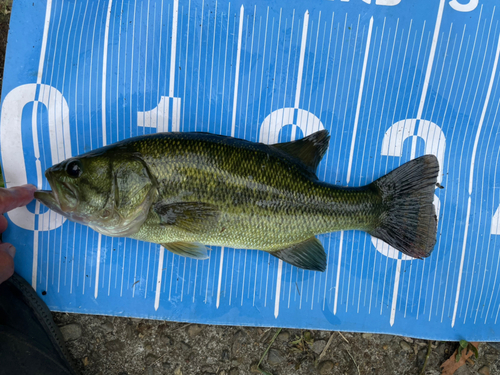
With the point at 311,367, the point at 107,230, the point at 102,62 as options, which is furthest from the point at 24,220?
the point at 311,367

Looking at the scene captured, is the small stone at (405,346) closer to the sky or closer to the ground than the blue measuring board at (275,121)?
closer to the ground

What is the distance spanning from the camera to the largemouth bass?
6.05 feet

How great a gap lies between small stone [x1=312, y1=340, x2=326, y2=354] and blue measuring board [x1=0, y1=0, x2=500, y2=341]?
19 centimetres

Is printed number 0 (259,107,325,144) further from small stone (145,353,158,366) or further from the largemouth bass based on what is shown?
small stone (145,353,158,366)

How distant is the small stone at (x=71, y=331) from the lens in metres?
2.47

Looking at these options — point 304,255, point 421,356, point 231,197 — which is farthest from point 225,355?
point 421,356

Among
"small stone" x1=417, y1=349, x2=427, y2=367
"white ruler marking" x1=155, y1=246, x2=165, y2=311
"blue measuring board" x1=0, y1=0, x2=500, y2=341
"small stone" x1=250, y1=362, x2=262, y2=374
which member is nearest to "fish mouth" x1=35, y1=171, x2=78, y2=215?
"blue measuring board" x1=0, y1=0, x2=500, y2=341

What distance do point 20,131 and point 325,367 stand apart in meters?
3.26

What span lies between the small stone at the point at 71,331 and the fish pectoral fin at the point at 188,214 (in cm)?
140

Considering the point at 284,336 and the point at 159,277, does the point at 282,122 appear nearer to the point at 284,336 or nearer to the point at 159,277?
the point at 159,277

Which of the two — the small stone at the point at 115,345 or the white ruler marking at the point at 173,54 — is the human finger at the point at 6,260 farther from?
the white ruler marking at the point at 173,54

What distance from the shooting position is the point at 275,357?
2527 millimetres

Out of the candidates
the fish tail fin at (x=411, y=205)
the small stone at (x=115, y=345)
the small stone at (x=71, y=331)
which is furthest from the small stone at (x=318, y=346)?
the small stone at (x=71, y=331)

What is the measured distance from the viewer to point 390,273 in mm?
2512
